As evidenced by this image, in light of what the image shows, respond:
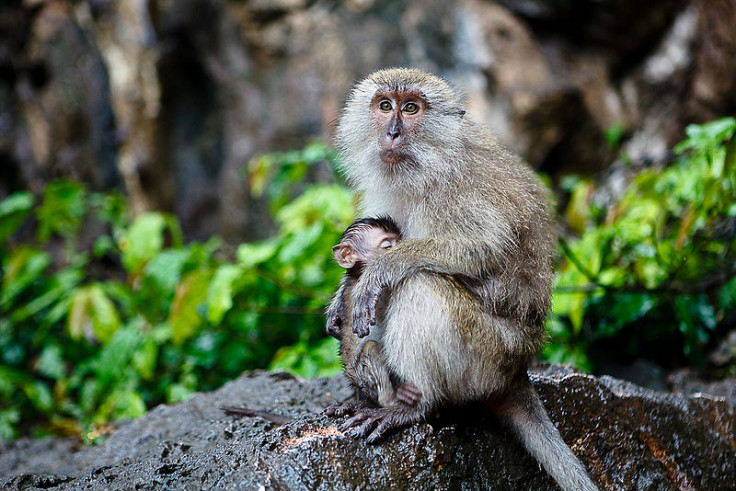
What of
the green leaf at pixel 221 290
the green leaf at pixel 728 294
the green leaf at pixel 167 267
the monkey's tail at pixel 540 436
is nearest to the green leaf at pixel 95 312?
the green leaf at pixel 167 267

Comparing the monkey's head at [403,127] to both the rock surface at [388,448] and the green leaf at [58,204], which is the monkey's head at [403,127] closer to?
the rock surface at [388,448]

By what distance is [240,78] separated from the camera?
9391 mm

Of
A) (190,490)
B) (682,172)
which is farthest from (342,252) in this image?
(682,172)

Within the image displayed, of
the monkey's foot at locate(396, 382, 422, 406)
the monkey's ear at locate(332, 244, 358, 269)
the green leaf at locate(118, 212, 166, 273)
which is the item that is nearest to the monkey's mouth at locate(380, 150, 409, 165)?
the monkey's ear at locate(332, 244, 358, 269)

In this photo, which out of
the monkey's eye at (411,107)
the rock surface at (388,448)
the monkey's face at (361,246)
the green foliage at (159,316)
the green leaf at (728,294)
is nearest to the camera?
the rock surface at (388,448)

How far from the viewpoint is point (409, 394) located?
10.6ft

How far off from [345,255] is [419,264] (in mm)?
508

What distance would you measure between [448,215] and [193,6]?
7.18 meters

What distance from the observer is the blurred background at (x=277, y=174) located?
18.1 ft

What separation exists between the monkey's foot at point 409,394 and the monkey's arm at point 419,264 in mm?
295

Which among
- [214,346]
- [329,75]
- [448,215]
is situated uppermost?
[329,75]

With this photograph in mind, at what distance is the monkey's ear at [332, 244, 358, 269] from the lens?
3.68m

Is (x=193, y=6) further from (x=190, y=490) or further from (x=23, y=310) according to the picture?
(x=190, y=490)

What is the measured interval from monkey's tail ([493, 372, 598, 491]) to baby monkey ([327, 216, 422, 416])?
0.47 meters
